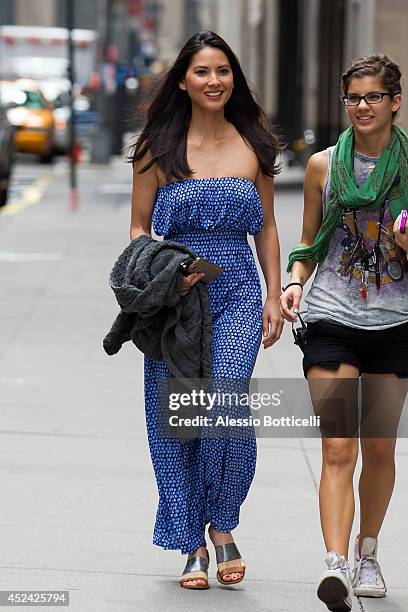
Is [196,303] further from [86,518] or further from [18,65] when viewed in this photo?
[18,65]

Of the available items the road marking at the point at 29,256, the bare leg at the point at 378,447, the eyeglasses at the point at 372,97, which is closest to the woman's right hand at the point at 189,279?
the bare leg at the point at 378,447

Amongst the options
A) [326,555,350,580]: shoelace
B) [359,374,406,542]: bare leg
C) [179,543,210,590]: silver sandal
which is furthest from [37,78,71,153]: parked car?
[326,555,350,580]: shoelace

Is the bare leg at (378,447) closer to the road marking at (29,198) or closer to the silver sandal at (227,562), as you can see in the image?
the silver sandal at (227,562)

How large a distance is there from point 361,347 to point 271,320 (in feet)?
1.63

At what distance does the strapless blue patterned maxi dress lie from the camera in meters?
5.48

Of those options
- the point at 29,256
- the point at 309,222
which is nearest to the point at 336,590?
the point at 309,222

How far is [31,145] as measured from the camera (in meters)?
35.1

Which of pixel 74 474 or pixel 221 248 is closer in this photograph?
pixel 221 248

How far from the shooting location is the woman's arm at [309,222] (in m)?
5.24

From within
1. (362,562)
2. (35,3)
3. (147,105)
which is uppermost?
(147,105)

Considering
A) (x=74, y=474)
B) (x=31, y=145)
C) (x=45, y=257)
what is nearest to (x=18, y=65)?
(x=31, y=145)

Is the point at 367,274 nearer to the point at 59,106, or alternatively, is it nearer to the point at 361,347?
the point at 361,347

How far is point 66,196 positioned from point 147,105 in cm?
1995

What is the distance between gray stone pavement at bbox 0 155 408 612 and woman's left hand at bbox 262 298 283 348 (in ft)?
2.84
